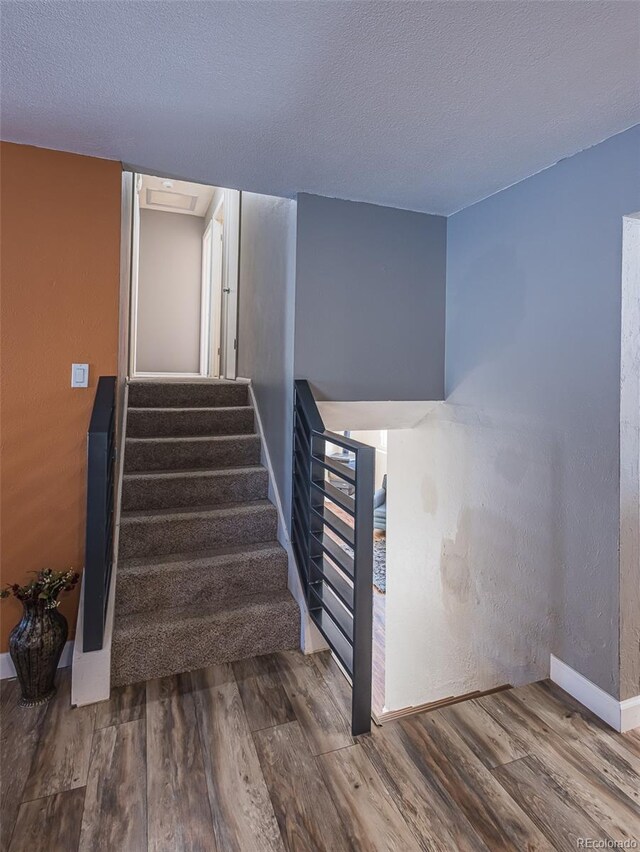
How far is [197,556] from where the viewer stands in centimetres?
246

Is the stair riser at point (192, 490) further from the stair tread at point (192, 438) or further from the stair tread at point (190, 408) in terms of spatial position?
the stair tread at point (190, 408)

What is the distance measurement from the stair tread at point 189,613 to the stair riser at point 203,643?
18 mm

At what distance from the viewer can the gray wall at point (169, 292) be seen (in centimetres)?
562

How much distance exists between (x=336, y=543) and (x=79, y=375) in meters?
1.39

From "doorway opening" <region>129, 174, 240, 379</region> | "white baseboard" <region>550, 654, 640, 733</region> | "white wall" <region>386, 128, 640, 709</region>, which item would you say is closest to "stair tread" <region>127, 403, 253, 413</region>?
"white wall" <region>386, 128, 640, 709</region>

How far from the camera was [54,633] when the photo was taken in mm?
1870

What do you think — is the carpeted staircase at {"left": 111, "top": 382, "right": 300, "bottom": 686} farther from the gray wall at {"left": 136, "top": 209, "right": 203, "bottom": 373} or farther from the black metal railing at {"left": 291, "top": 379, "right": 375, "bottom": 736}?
the gray wall at {"left": 136, "top": 209, "right": 203, "bottom": 373}

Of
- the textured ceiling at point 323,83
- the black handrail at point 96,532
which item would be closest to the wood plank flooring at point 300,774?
the black handrail at point 96,532

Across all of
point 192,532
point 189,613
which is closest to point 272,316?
point 192,532

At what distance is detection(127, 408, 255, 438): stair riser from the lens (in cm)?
312

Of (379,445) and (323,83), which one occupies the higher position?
(323,83)

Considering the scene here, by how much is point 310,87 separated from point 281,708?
2.22 meters

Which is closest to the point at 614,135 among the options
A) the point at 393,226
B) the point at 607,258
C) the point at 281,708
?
the point at 607,258

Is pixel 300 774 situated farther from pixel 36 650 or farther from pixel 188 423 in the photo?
pixel 188 423
